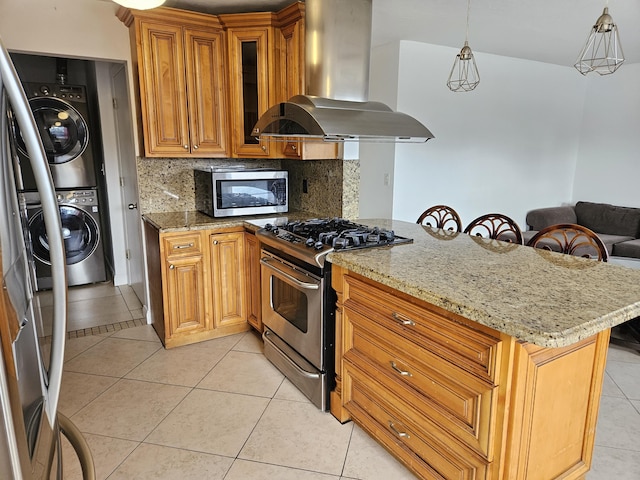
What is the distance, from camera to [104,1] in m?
2.96

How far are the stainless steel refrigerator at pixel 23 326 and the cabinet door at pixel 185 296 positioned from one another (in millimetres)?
2065

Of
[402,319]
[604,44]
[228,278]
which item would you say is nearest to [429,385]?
[402,319]

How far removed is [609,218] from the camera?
5.16 meters

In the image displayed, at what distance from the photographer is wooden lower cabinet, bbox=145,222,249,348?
2.88m

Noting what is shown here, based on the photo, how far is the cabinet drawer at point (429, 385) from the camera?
1422 millimetres

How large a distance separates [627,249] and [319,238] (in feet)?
12.9

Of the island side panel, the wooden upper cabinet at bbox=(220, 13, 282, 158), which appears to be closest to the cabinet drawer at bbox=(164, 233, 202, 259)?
the wooden upper cabinet at bbox=(220, 13, 282, 158)

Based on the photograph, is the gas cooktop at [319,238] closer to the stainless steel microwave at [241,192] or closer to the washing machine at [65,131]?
the stainless steel microwave at [241,192]

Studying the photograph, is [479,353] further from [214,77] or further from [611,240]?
[611,240]

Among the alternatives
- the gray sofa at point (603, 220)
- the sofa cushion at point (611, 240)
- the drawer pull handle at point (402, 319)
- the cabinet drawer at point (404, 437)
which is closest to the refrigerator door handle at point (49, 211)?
the drawer pull handle at point (402, 319)

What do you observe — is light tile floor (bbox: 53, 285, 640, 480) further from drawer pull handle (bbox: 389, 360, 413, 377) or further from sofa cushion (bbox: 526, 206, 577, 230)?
sofa cushion (bbox: 526, 206, 577, 230)

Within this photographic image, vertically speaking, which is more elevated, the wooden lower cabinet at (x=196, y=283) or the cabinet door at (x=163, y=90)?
the cabinet door at (x=163, y=90)

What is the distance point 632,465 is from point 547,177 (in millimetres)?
4266

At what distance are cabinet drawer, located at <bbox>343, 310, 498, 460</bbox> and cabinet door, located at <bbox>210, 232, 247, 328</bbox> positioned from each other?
1289mm
